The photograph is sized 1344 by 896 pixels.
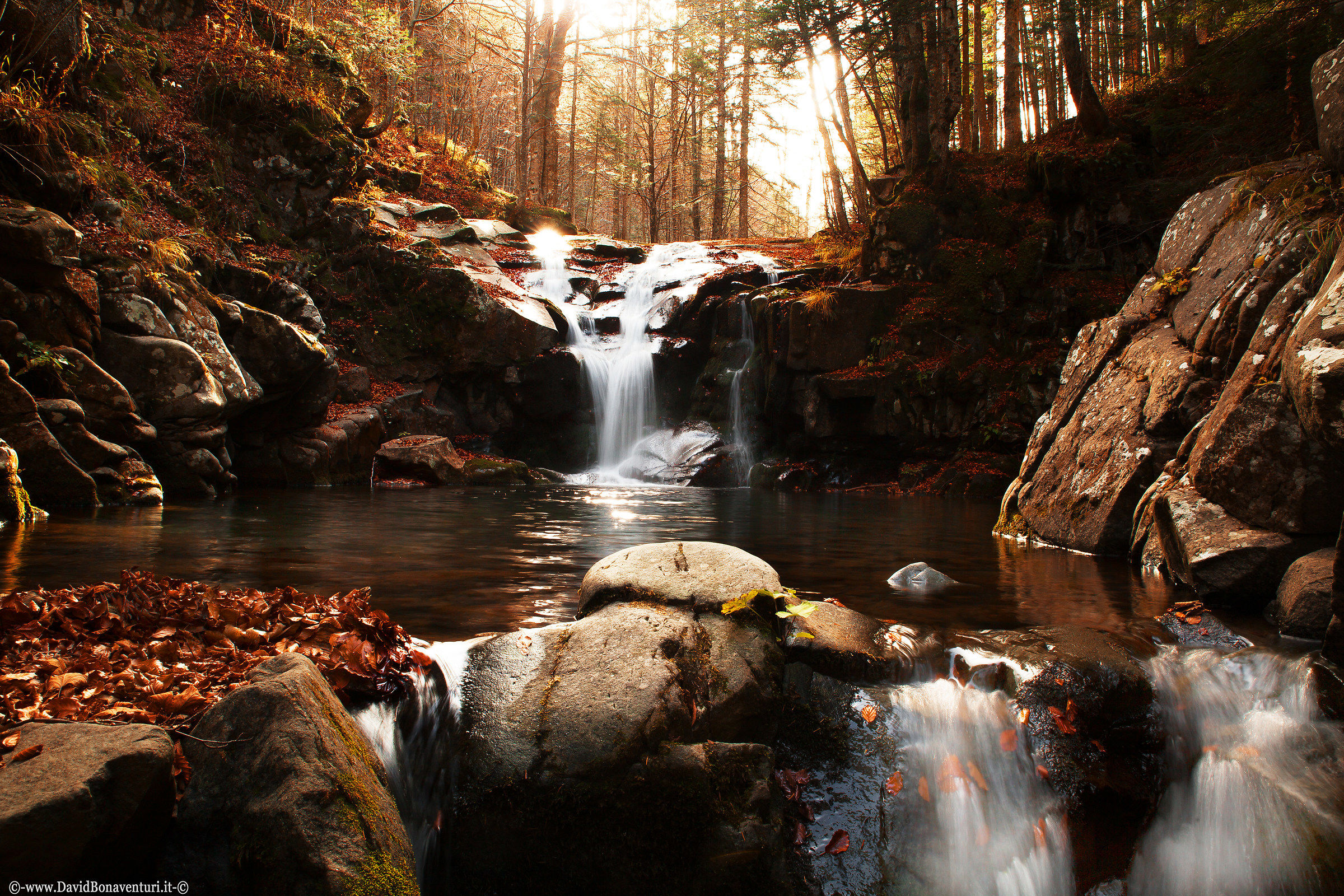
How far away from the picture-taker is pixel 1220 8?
11.9 meters

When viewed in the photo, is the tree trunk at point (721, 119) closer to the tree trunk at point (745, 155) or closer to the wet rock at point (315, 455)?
the tree trunk at point (745, 155)

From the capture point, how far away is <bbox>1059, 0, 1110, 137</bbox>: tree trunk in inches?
575

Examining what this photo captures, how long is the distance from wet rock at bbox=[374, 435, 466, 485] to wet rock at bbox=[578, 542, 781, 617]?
1136cm

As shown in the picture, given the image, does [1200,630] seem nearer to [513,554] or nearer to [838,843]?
[838,843]

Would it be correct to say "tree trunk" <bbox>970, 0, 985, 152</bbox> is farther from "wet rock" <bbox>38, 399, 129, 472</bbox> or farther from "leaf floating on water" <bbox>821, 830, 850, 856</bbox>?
"leaf floating on water" <bbox>821, 830, 850, 856</bbox>

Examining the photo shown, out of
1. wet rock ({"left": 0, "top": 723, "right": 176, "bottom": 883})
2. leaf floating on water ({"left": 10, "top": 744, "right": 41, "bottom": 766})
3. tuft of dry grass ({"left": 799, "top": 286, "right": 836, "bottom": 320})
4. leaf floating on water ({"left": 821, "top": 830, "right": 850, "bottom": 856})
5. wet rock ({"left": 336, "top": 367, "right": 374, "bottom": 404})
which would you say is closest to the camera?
wet rock ({"left": 0, "top": 723, "right": 176, "bottom": 883})

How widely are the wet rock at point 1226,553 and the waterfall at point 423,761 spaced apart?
486 centimetres

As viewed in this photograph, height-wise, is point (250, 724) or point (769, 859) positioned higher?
point (250, 724)

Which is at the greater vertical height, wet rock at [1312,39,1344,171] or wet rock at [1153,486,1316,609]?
wet rock at [1312,39,1344,171]

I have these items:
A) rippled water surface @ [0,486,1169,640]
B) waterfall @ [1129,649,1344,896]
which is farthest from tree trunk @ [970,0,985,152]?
waterfall @ [1129,649,1344,896]

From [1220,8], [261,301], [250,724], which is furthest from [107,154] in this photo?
[1220,8]

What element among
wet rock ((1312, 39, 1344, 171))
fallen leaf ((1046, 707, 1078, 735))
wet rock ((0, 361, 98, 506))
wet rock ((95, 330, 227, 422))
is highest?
wet rock ((1312, 39, 1344, 171))

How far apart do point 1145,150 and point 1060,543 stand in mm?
13318

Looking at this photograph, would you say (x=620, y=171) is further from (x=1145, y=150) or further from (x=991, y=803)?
(x=991, y=803)
